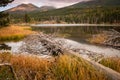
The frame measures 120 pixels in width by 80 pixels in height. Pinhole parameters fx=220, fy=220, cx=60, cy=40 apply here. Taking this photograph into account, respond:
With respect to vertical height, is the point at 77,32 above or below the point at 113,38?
below

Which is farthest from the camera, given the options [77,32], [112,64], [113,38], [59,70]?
[77,32]

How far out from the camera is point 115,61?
8516 mm

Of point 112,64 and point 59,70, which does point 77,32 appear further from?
point 59,70

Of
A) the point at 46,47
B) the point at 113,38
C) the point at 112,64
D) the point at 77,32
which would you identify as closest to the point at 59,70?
the point at 112,64

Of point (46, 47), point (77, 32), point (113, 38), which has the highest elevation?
point (113, 38)

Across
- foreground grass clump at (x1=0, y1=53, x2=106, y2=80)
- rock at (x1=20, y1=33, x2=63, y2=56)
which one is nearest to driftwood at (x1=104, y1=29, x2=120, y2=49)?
rock at (x1=20, y1=33, x2=63, y2=56)

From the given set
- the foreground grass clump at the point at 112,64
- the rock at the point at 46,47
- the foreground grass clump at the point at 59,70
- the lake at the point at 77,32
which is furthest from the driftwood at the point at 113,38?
the lake at the point at 77,32

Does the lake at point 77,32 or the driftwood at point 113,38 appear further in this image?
the lake at point 77,32

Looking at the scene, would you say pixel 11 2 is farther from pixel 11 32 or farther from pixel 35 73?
pixel 35 73

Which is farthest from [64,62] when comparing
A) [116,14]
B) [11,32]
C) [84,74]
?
[116,14]

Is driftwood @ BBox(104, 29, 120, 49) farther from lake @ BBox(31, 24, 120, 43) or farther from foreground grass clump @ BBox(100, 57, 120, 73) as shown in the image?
lake @ BBox(31, 24, 120, 43)

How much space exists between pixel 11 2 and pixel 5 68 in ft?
79.1

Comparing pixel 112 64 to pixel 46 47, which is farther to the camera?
pixel 46 47

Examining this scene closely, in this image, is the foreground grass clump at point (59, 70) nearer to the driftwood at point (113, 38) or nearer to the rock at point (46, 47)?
the rock at point (46, 47)
